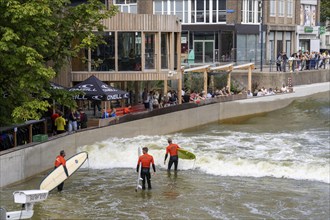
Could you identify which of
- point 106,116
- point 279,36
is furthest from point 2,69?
point 279,36

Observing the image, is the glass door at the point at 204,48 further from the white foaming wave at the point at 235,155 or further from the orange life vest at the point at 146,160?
the orange life vest at the point at 146,160

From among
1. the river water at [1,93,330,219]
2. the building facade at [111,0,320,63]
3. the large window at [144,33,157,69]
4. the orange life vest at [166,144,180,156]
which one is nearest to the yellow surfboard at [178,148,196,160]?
the river water at [1,93,330,219]

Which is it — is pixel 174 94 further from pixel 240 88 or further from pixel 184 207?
pixel 184 207

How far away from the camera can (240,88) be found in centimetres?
5453

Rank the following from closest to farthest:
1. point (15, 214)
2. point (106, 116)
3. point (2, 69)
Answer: point (15, 214)
point (2, 69)
point (106, 116)

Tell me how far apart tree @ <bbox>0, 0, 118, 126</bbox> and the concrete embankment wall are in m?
1.56

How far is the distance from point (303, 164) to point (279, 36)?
152 ft

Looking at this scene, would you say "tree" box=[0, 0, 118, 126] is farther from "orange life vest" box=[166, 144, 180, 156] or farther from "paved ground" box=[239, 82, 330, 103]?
"paved ground" box=[239, 82, 330, 103]

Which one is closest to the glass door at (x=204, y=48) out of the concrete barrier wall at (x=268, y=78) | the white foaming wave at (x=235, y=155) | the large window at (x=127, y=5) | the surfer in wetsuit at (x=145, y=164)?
the large window at (x=127, y=5)

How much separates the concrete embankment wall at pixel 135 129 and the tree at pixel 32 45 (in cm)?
156

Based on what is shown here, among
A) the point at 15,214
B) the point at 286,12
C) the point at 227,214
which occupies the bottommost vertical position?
the point at 227,214

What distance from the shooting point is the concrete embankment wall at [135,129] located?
24.8m

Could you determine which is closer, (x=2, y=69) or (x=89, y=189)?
(x=89, y=189)

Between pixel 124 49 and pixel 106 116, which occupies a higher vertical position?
pixel 124 49
